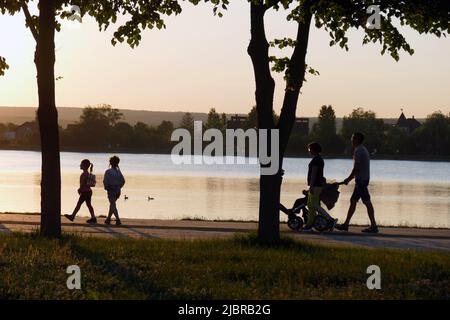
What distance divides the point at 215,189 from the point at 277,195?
126 ft

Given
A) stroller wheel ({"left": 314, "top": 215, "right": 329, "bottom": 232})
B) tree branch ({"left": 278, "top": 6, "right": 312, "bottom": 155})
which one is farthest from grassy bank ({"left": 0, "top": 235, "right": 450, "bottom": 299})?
stroller wheel ({"left": 314, "top": 215, "right": 329, "bottom": 232})

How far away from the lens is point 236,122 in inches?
6521

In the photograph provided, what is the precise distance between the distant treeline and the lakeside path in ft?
379

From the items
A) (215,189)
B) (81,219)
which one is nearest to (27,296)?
(81,219)

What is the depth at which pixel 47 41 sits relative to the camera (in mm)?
14984

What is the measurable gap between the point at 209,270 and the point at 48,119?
509 centimetres

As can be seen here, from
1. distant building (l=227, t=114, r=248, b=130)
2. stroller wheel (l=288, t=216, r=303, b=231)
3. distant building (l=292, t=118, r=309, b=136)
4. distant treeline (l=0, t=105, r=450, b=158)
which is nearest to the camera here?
stroller wheel (l=288, t=216, r=303, b=231)

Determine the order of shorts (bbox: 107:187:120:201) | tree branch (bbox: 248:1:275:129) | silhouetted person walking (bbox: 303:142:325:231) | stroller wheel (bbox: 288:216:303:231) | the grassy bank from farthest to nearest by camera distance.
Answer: shorts (bbox: 107:187:120:201) < stroller wheel (bbox: 288:216:303:231) < silhouetted person walking (bbox: 303:142:325:231) < tree branch (bbox: 248:1:275:129) < the grassy bank

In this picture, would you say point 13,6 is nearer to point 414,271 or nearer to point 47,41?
point 47,41

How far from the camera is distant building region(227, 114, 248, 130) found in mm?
159712

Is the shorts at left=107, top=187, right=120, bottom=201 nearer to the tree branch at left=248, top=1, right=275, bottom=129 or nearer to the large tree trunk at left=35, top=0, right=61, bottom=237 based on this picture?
the large tree trunk at left=35, top=0, right=61, bottom=237

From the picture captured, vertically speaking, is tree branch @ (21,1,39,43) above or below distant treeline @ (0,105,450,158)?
above

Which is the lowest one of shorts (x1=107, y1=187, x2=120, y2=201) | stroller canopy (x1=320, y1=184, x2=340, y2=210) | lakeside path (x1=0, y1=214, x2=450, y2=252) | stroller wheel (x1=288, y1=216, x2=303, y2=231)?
lakeside path (x1=0, y1=214, x2=450, y2=252)

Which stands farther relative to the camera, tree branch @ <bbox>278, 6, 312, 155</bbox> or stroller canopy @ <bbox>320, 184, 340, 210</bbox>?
stroller canopy @ <bbox>320, 184, 340, 210</bbox>
